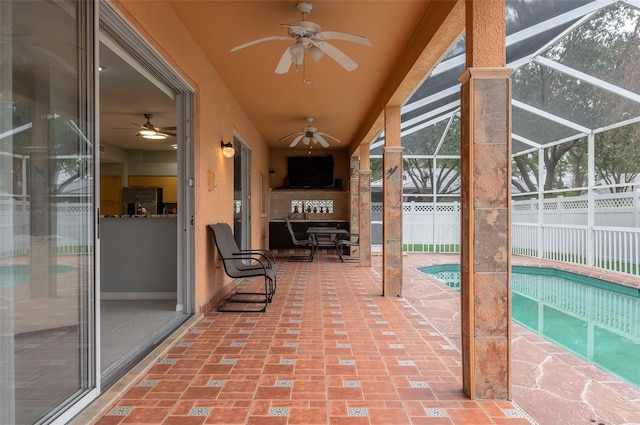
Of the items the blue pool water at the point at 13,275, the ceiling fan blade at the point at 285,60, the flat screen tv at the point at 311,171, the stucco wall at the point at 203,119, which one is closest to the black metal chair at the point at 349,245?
the flat screen tv at the point at 311,171

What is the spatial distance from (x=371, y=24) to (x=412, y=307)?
301 centimetres

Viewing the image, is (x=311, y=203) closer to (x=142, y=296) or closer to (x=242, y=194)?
(x=242, y=194)

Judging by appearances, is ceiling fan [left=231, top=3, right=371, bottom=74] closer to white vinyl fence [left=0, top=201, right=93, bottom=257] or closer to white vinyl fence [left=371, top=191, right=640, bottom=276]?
white vinyl fence [left=0, top=201, right=93, bottom=257]

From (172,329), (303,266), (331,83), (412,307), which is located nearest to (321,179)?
(303,266)

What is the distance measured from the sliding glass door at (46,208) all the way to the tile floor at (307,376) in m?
0.38

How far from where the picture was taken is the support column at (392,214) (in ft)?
16.5

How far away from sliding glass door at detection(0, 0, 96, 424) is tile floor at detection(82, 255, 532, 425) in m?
0.38

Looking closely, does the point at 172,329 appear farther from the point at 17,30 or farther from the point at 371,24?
→ the point at 371,24

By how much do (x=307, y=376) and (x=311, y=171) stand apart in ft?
27.8

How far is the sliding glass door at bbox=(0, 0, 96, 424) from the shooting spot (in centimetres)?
160

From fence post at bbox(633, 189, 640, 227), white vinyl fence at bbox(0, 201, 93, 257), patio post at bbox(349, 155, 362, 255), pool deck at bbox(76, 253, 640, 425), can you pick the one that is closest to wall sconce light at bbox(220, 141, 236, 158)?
pool deck at bbox(76, 253, 640, 425)

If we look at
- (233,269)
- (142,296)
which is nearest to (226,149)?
(233,269)

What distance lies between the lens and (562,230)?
26.6 feet

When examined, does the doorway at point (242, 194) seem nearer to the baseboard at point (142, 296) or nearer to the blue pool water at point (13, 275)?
the baseboard at point (142, 296)
